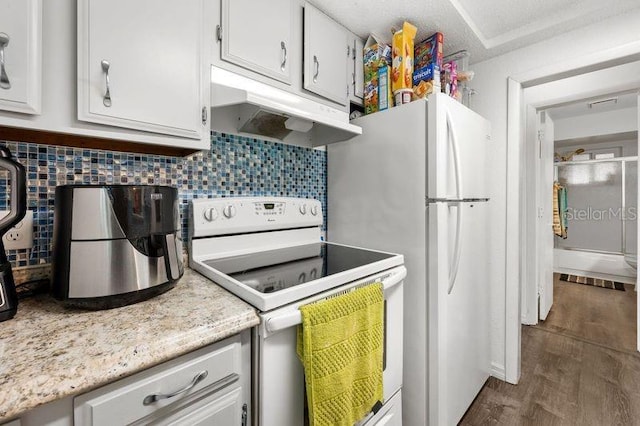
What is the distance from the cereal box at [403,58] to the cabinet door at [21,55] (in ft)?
4.51

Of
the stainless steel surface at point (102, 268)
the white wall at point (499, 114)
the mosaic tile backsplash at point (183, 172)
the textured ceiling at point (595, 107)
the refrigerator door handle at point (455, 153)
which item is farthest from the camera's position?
the textured ceiling at point (595, 107)

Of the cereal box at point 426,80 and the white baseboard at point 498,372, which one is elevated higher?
the cereal box at point 426,80

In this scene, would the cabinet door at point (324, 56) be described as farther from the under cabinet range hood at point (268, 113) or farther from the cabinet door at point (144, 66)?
the cabinet door at point (144, 66)

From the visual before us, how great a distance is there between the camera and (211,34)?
1.02 m

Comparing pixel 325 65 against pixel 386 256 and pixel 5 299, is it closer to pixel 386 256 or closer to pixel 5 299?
pixel 386 256

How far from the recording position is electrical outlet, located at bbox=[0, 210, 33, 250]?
0.85m

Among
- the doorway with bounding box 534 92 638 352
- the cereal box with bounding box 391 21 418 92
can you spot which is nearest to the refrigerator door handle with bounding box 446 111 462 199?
the cereal box with bounding box 391 21 418 92

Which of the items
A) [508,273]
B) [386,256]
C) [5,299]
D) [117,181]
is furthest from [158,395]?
[508,273]

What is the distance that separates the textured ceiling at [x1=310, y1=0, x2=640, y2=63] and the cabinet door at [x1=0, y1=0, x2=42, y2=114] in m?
1.09

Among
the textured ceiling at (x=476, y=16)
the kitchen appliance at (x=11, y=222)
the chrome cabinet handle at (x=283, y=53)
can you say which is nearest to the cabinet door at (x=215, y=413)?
the kitchen appliance at (x=11, y=222)

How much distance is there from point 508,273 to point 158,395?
206 centimetres

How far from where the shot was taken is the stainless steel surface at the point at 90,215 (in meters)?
0.72

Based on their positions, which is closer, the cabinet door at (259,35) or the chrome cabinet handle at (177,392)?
the chrome cabinet handle at (177,392)

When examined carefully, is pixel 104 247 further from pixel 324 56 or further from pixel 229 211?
pixel 324 56
